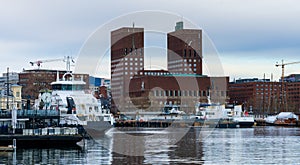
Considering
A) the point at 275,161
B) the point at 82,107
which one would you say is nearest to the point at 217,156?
the point at 275,161

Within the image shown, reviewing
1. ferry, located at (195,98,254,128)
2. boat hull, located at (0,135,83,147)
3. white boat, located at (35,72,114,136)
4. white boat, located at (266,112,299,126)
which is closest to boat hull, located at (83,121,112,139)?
white boat, located at (35,72,114,136)

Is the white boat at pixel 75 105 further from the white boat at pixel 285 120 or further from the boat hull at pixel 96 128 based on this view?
the white boat at pixel 285 120

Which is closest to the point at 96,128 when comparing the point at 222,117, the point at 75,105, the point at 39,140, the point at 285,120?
the point at 75,105

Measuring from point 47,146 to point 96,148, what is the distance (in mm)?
5767

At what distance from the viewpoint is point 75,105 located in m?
96.8

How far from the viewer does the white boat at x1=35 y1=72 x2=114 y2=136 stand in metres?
91.4

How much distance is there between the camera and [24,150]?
6762cm

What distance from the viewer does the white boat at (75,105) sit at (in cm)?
9144

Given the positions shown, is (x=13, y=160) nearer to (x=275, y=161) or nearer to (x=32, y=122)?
(x=32, y=122)

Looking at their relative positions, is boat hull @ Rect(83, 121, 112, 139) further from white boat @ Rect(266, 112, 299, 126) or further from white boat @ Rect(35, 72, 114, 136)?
white boat @ Rect(266, 112, 299, 126)

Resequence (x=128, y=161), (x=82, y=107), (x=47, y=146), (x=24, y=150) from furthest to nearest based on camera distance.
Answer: (x=82, y=107), (x=47, y=146), (x=24, y=150), (x=128, y=161)

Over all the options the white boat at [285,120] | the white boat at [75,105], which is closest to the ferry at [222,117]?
the white boat at [285,120]

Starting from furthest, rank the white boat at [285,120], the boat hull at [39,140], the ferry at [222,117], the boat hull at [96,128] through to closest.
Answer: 1. the white boat at [285,120]
2. the ferry at [222,117]
3. the boat hull at [96,128]
4. the boat hull at [39,140]

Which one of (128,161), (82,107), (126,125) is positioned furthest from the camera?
(126,125)
